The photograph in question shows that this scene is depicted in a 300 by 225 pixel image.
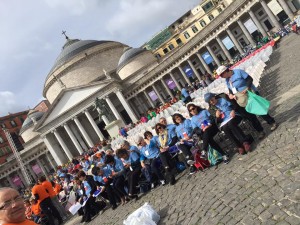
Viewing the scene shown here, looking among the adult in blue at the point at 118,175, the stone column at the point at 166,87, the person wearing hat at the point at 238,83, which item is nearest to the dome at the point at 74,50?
the stone column at the point at 166,87

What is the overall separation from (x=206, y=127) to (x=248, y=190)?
2.81m

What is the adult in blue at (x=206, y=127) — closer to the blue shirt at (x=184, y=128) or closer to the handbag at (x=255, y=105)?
the blue shirt at (x=184, y=128)

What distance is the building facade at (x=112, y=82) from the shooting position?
172ft

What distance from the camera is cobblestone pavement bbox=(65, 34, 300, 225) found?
461 cm

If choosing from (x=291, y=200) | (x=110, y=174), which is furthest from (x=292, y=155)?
(x=110, y=174)

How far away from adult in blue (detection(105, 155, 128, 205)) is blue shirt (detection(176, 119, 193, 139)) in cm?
229

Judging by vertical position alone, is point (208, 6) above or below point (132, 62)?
above

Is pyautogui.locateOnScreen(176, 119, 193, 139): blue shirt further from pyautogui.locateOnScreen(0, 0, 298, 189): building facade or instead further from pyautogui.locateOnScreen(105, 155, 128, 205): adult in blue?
pyautogui.locateOnScreen(0, 0, 298, 189): building facade

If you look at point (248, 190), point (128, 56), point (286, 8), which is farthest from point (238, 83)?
point (128, 56)

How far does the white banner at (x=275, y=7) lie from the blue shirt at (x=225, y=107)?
48.4 metres

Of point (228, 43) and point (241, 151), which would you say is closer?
point (241, 151)

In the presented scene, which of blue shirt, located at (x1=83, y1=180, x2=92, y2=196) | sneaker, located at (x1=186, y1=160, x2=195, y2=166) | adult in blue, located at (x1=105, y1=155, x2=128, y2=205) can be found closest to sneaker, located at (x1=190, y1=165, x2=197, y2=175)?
sneaker, located at (x1=186, y1=160, x2=195, y2=166)

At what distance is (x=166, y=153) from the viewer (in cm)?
920

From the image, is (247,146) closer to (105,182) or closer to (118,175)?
A: (118,175)
